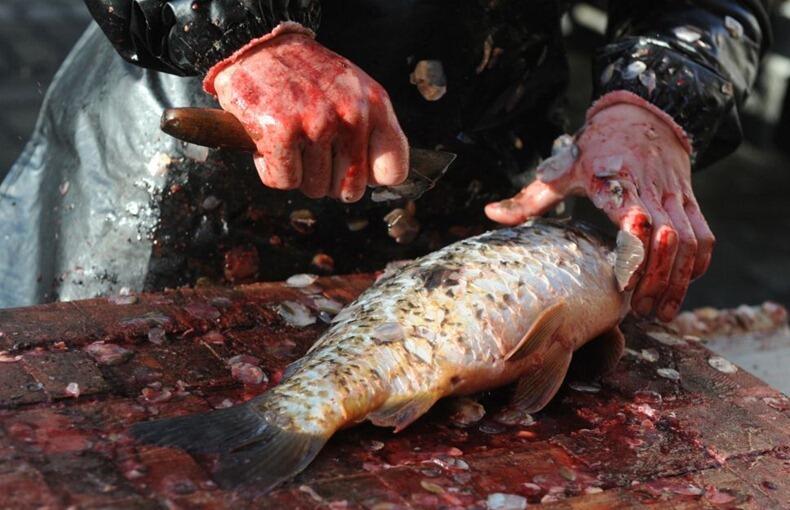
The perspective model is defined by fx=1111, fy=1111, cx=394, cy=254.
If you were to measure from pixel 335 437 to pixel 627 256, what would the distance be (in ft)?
3.41

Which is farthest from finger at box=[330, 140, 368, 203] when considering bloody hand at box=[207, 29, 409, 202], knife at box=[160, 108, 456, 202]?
Answer: knife at box=[160, 108, 456, 202]

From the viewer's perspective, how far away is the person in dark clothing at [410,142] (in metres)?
3.27

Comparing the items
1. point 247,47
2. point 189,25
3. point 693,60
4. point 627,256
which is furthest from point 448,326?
point 693,60

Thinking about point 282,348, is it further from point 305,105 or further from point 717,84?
point 717,84

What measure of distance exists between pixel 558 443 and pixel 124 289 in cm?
176

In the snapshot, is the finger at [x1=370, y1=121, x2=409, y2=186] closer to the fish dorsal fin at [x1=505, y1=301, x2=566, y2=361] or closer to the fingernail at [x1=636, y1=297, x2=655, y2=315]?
the fish dorsal fin at [x1=505, y1=301, x2=566, y2=361]

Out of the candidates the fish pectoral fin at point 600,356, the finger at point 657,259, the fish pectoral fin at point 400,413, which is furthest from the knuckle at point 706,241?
the fish pectoral fin at point 400,413

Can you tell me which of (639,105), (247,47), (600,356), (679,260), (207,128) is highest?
(247,47)

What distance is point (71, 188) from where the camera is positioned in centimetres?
404

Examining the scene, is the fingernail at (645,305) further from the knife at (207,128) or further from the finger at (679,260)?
the knife at (207,128)

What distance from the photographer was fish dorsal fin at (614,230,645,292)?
3.12 metres

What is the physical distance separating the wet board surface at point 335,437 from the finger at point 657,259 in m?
0.21

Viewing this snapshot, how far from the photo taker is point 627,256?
313 centimetres

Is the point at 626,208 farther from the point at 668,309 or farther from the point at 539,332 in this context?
the point at 539,332
